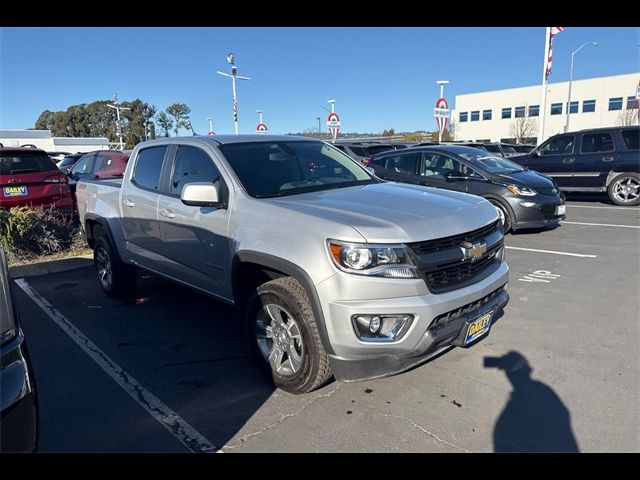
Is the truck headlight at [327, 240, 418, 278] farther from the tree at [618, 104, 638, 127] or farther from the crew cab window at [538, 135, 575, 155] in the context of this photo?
the tree at [618, 104, 638, 127]

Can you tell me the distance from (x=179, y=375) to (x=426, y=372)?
1945 millimetres

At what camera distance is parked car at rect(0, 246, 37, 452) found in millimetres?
1830

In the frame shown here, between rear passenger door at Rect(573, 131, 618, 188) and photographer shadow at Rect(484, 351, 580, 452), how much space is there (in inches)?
383

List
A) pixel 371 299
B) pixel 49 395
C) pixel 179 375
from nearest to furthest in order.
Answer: pixel 371 299 < pixel 49 395 < pixel 179 375

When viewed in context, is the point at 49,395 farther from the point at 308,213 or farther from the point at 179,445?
the point at 308,213

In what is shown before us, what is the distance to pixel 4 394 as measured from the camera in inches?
72.7

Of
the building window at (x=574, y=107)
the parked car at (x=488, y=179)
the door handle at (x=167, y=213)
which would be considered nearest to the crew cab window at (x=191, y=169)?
the door handle at (x=167, y=213)

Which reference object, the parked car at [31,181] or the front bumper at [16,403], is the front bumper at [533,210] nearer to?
the front bumper at [16,403]

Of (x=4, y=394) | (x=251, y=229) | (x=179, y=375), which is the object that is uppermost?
(x=251, y=229)

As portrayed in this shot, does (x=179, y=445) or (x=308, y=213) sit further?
(x=308, y=213)

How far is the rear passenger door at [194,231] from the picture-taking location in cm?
369
